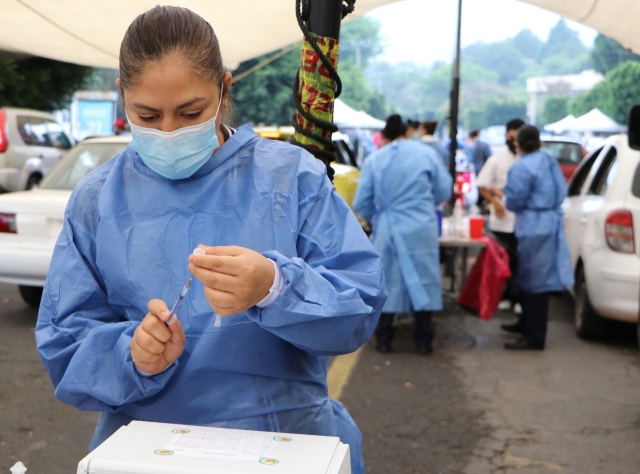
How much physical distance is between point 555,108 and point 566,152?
116ft

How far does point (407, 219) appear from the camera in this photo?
6.62 meters

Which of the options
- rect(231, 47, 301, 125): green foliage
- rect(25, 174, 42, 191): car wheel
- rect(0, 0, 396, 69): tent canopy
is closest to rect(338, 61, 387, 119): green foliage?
rect(231, 47, 301, 125): green foliage

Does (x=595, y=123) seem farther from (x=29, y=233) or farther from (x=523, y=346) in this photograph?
(x=29, y=233)

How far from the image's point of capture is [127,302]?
1.81m

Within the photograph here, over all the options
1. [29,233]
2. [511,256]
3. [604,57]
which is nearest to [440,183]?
[511,256]

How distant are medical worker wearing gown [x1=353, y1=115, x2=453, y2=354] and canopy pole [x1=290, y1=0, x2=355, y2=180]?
4.14 m

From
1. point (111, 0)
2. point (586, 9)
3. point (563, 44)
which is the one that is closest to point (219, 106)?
point (111, 0)

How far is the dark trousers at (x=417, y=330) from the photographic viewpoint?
6.72 m

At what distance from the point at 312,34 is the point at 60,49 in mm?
2035

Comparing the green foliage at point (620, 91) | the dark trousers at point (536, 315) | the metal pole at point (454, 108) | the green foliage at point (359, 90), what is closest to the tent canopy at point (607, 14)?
the dark trousers at point (536, 315)

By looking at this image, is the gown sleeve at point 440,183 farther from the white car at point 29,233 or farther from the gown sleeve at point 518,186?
the white car at point 29,233

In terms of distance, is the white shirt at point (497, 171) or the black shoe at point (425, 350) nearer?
the black shoe at point (425, 350)

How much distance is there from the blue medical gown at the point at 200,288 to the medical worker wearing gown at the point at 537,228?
512 centimetres

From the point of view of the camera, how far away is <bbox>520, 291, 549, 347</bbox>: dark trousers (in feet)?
22.3
